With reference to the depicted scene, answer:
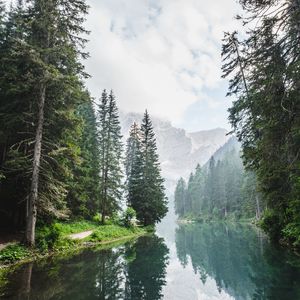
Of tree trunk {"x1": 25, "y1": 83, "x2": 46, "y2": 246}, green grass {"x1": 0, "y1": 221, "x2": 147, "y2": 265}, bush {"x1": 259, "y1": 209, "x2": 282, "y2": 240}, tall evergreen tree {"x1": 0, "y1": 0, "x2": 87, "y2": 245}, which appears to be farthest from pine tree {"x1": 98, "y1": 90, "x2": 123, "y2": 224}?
bush {"x1": 259, "y1": 209, "x2": 282, "y2": 240}

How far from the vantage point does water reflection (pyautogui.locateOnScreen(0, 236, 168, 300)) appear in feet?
29.0

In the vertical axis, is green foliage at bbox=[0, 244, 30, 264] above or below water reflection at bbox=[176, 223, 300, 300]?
above

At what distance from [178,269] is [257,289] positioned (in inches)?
190

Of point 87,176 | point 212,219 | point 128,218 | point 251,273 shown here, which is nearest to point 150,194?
point 128,218

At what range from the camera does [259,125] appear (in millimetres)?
11898

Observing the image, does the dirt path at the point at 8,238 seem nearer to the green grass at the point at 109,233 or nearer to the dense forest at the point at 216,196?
the green grass at the point at 109,233

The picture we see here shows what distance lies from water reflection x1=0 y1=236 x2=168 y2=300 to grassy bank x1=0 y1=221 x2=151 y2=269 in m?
1.19

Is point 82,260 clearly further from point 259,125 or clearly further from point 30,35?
point 30,35

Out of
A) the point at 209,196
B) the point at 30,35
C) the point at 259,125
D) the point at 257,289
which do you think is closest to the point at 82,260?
the point at 257,289

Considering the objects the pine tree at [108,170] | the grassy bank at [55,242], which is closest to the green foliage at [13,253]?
the grassy bank at [55,242]

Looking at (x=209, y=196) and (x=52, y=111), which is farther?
(x=209, y=196)

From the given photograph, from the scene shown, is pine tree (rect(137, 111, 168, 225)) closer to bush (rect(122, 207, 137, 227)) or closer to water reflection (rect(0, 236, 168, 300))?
bush (rect(122, 207, 137, 227))

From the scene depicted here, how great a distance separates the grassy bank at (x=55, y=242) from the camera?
45.7ft

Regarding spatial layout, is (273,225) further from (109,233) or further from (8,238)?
(8,238)
